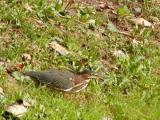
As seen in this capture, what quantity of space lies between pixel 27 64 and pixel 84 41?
125cm

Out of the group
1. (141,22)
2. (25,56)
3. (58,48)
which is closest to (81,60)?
(58,48)

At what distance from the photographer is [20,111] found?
5863 millimetres

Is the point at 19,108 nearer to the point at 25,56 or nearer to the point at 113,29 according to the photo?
the point at 25,56

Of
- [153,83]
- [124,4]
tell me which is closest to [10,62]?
[153,83]

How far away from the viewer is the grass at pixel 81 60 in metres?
6.33

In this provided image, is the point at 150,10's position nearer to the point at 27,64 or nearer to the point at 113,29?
the point at 113,29

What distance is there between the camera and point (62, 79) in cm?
654

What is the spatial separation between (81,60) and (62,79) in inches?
35.6

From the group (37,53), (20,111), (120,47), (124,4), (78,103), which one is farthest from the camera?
(124,4)

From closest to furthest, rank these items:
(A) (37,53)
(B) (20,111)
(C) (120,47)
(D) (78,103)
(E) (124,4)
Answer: (B) (20,111), (D) (78,103), (A) (37,53), (C) (120,47), (E) (124,4)

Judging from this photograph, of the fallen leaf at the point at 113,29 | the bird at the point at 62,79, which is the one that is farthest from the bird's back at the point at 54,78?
the fallen leaf at the point at 113,29

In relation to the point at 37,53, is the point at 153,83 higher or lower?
lower

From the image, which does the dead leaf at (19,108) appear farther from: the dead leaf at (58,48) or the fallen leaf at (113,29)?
the fallen leaf at (113,29)

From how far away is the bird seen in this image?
6457 mm
